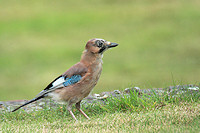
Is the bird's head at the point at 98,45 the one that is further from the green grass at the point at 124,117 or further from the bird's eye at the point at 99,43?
the green grass at the point at 124,117

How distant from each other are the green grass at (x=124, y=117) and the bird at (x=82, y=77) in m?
0.39

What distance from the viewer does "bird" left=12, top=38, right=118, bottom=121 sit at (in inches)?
232

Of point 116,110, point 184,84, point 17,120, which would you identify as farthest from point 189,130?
point 17,120

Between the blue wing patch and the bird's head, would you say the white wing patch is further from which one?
the bird's head

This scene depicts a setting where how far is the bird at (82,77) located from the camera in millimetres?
5887

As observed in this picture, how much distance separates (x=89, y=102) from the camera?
7.13m

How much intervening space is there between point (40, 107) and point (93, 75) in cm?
170

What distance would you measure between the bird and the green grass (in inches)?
15.3

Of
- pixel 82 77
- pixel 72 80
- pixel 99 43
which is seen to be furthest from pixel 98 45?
pixel 72 80

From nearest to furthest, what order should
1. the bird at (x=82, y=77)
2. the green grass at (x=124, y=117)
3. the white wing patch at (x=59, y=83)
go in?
the green grass at (x=124, y=117)
the bird at (x=82, y=77)
the white wing patch at (x=59, y=83)

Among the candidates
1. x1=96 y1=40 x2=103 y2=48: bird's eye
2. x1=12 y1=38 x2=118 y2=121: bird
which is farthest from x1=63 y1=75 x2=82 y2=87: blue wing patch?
x1=96 y1=40 x2=103 y2=48: bird's eye

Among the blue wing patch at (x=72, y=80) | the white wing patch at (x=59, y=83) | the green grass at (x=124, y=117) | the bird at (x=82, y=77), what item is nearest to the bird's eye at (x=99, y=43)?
the bird at (x=82, y=77)

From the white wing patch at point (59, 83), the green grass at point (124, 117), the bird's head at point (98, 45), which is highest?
the bird's head at point (98, 45)

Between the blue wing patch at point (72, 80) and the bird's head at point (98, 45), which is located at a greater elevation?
the bird's head at point (98, 45)
